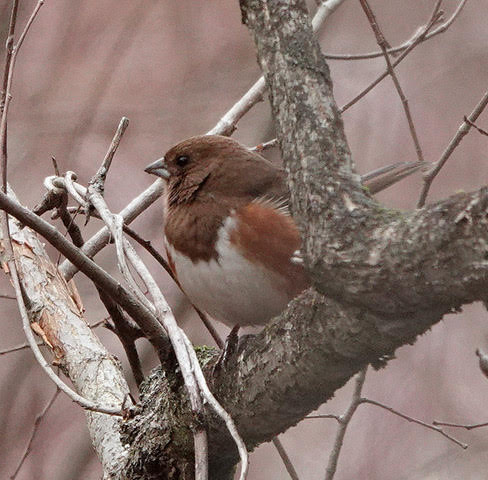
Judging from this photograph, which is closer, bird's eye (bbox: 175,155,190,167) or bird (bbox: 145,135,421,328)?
bird (bbox: 145,135,421,328)

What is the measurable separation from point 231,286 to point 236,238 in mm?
143

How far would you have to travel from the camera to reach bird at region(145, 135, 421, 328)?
2.83 meters

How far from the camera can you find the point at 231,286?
2861 millimetres

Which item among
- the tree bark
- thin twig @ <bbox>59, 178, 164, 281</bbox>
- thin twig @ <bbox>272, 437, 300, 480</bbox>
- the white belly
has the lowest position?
thin twig @ <bbox>272, 437, 300, 480</bbox>

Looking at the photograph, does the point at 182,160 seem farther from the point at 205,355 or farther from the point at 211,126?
the point at 211,126

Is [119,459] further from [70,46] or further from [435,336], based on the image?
[70,46]

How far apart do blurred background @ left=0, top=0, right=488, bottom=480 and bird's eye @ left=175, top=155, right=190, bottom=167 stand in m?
1.11

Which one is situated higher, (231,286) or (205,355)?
(231,286)

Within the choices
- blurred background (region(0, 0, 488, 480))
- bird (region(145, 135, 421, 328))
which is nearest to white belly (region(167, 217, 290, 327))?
bird (region(145, 135, 421, 328))

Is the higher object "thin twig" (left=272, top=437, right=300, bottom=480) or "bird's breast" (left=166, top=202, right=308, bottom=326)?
"bird's breast" (left=166, top=202, right=308, bottom=326)

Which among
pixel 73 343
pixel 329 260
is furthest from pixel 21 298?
pixel 329 260

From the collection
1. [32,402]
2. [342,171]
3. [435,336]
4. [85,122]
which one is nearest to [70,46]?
[85,122]

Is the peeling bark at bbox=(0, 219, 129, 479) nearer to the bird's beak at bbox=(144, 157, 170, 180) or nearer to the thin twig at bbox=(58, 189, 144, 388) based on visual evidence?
the thin twig at bbox=(58, 189, 144, 388)

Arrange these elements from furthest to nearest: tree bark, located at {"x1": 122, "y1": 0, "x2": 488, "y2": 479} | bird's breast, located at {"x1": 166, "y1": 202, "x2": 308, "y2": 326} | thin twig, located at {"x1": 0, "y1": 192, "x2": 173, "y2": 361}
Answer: bird's breast, located at {"x1": 166, "y1": 202, "x2": 308, "y2": 326} < thin twig, located at {"x1": 0, "y1": 192, "x2": 173, "y2": 361} < tree bark, located at {"x1": 122, "y1": 0, "x2": 488, "y2": 479}
